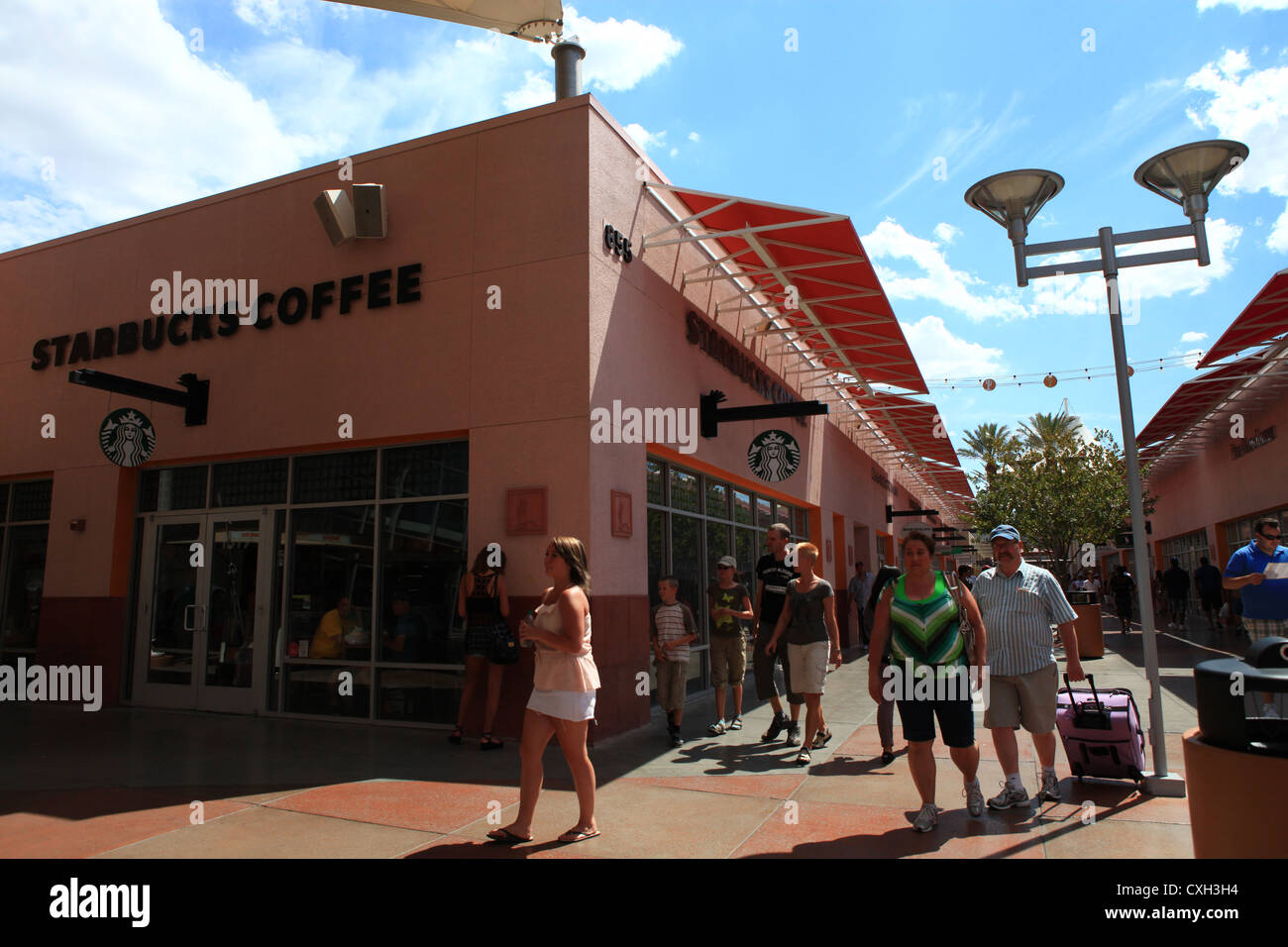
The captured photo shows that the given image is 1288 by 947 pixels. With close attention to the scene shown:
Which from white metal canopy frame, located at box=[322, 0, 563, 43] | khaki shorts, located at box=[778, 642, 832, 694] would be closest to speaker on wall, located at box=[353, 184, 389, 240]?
white metal canopy frame, located at box=[322, 0, 563, 43]

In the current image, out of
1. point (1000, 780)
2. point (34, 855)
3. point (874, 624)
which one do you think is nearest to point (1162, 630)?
point (1000, 780)

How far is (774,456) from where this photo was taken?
11.0m

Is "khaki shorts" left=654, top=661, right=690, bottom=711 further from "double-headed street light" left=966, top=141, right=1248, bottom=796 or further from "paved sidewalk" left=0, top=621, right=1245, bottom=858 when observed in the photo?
"double-headed street light" left=966, top=141, right=1248, bottom=796

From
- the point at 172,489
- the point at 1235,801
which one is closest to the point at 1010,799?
the point at 1235,801

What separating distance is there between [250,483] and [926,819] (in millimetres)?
7919

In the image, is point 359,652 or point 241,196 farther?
point 241,196

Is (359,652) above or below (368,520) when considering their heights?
below

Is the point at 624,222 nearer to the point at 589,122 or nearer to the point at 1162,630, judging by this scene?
the point at 589,122

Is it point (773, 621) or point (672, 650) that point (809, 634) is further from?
point (672, 650)

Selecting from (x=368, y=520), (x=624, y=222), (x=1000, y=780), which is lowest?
(x=1000, y=780)

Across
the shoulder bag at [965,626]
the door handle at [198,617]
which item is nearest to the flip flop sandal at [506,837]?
the shoulder bag at [965,626]

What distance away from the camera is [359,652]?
8.44 metres
